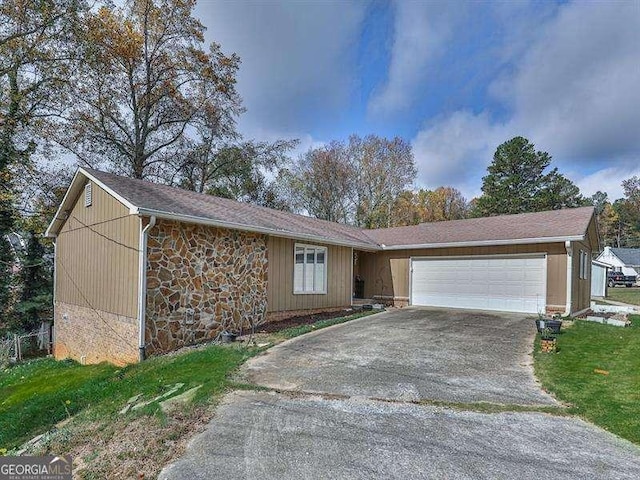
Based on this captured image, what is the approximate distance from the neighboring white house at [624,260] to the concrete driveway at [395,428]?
44.3 meters

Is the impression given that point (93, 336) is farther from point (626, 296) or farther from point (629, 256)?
point (629, 256)

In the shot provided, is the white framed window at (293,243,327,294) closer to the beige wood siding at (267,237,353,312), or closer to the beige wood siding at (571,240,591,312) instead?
the beige wood siding at (267,237,353,312)

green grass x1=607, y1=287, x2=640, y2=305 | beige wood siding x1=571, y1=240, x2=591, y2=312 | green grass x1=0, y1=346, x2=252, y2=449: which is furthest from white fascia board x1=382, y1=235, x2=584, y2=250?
green grass x1=607, y1=287, x2=640, y2=305

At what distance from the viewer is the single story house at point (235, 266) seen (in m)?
8.19

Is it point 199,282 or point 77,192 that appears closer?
point 199,282

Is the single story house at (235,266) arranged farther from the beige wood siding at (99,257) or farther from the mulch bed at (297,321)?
the mulch bed at (297,321)

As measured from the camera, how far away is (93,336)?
9734 millimetres

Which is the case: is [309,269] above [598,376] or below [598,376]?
above

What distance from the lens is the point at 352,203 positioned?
2998 centimetres

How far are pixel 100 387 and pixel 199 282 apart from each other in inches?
116

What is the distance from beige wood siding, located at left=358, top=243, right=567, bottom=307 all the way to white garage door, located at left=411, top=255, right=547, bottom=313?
0.66 feet

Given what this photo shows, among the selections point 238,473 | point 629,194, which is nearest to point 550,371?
point 238,473

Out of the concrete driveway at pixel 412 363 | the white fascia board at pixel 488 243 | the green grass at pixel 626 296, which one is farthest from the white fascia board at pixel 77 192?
the green grass at pixel 626 296

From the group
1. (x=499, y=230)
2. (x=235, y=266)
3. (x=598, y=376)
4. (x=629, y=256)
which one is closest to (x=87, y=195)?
(x=235, y=266)
